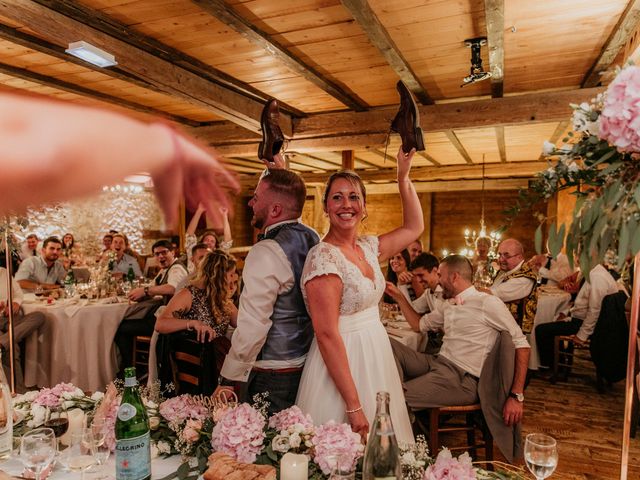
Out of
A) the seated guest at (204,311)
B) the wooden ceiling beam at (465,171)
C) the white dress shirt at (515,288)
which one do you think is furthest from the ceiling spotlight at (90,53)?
the wooden ceiling beam at (465,171)

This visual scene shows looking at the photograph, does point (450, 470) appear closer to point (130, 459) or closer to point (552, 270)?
point (130, 459)

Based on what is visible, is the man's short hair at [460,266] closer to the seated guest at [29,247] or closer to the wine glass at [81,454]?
the wine glass at [81,454]

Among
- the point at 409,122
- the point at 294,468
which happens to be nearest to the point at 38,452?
the point at 294,468

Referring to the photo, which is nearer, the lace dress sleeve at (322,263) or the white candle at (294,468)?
the white candle at (294,468)

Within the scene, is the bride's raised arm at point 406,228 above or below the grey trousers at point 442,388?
above

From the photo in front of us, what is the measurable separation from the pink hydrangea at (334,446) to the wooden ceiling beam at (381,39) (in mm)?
2141

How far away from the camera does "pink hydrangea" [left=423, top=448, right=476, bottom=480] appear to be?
105 centimetres

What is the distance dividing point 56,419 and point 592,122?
1.64 meters

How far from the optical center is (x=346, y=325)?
1.73m

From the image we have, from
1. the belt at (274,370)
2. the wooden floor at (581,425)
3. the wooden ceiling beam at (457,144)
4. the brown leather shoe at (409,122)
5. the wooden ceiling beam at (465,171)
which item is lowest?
the wooden floor at (581,425)

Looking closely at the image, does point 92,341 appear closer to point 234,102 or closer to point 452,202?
point 234,102

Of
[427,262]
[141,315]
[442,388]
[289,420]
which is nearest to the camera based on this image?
[289,420]

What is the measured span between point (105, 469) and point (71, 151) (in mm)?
932

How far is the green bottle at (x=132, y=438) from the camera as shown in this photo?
112cm
